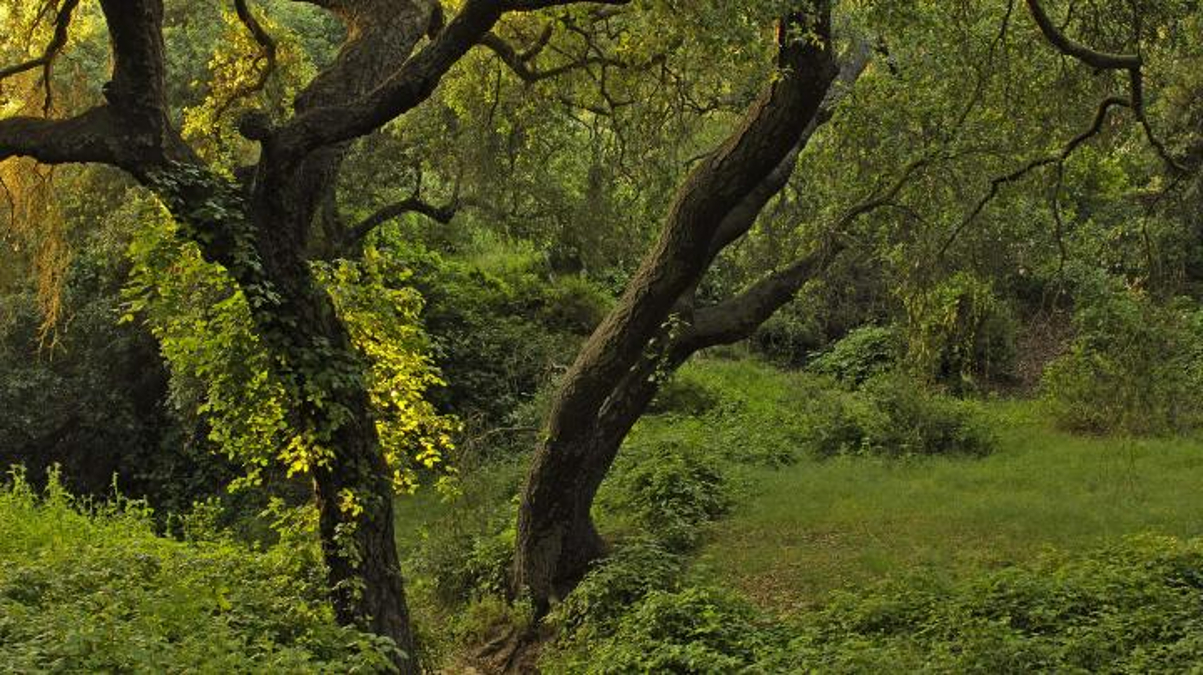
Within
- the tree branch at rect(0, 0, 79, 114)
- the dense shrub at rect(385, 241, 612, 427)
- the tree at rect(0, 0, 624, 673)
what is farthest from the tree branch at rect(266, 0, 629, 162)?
the dense shrub at rect(385, 241, 612, 427)

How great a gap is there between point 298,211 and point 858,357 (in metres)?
15.6

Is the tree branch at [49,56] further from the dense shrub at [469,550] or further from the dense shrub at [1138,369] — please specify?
the dense shrub at [1138,369]

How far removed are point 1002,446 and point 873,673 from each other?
9.42 meters

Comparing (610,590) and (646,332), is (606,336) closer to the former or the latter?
(646,332)

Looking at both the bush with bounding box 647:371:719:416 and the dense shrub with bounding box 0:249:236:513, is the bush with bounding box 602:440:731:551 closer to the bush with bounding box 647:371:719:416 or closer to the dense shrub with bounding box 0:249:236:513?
the bush with bounding box 647:371:719:416

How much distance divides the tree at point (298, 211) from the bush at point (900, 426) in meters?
9.98

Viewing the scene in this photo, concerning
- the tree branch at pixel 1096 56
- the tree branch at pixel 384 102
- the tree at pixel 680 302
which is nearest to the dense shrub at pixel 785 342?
the tree at pixel 680 302

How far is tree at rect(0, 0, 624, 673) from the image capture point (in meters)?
6.77

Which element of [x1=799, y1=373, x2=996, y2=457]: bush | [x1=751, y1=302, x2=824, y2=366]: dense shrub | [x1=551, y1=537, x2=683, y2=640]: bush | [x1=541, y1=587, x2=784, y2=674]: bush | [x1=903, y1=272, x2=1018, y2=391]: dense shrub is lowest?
[x1=541, y1=587, x2=784, y2=674]: bush

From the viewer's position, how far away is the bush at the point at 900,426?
15.8 metres

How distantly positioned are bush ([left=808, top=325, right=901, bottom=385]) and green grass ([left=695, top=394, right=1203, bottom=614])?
468 centimetres

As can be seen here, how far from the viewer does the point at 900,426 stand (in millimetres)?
16188

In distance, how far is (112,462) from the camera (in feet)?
56.9

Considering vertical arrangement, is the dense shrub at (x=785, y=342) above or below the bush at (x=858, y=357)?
above
